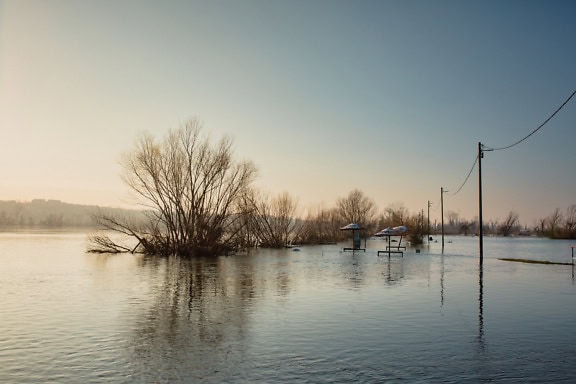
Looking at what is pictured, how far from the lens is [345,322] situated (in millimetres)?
12680

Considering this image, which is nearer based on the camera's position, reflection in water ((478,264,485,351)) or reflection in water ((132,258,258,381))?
reflection in water ((132,258,258,381))

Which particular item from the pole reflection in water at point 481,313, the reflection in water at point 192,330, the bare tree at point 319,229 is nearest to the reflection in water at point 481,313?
the pole reflection in water at point 481,313

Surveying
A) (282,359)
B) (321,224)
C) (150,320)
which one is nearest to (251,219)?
(321,224)

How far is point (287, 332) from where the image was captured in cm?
1140

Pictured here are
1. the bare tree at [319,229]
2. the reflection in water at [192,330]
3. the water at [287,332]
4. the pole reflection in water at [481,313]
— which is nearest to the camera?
the water at [287,332]

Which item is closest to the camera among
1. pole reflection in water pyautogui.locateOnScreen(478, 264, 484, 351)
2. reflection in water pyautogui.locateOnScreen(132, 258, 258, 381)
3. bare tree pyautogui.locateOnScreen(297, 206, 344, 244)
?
reflection in water pyautogui.locateOnScreen(132, 258, 258, 381)

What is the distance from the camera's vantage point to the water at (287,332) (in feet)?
27.0

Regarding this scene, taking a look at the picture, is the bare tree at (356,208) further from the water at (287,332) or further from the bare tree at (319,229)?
the water at (287,332)

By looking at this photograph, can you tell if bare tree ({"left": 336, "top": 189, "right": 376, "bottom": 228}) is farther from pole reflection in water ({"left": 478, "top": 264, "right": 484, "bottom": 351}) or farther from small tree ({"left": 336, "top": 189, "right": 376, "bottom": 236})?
pole reflection in water ({"left": 478, "top": 264, "right": 484, "bottom": 351})

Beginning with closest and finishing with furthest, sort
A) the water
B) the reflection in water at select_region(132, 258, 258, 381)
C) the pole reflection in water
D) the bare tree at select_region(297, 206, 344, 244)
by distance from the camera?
the water, the reflection in water at select_region(132, 258, 258, 381), the pole reflection in water, the bare tree at select_region(297, 206, 344, 244)

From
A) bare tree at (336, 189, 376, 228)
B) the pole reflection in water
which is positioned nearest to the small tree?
bare tree at (336, 189, 376, 228)

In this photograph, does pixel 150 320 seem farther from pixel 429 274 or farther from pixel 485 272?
pixel 485 272

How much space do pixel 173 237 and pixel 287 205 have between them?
26322 millimetres

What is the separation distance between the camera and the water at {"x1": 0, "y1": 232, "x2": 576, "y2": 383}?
823 centimetres
